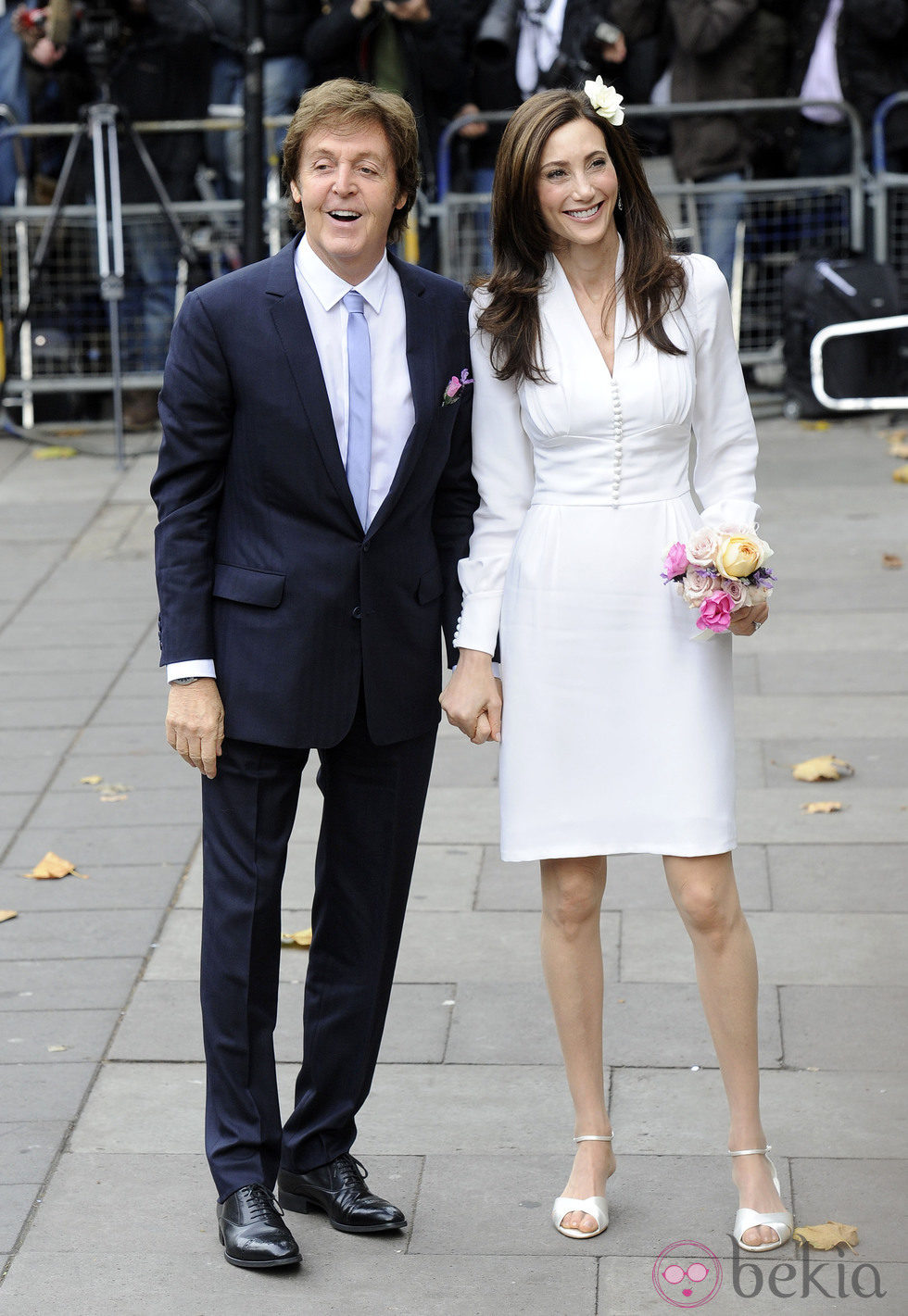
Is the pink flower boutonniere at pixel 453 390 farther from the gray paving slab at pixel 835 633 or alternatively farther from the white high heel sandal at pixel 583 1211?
the gray paving slab at pixel 835 633

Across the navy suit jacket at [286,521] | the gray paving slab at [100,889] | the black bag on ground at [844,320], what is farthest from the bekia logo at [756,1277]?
the black bag on ground at [844,320]

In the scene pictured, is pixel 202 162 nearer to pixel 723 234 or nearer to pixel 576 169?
pixel 723 234

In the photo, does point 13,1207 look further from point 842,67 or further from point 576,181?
point 842,67

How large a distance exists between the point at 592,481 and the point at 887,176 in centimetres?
803

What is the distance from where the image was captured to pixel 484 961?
4777mm

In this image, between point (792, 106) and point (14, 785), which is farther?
point (792, 106)

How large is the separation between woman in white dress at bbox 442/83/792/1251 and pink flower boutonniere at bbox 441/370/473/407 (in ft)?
0.17

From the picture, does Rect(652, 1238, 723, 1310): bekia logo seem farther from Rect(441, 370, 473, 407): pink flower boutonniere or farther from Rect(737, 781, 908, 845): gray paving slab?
Rect(737, 781, 908, 845): gray paving slab

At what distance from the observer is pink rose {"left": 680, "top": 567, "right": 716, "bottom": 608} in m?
3.37

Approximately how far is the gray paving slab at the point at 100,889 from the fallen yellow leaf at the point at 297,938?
39 centimetres

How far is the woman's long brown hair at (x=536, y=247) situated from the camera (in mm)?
3471

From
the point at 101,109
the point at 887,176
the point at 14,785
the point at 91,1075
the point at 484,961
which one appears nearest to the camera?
the point at 91,1075

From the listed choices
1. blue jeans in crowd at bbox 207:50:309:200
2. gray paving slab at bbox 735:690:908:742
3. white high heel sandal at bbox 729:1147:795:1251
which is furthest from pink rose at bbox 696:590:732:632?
blue jeans in crowd at bbox 207:50:309:200

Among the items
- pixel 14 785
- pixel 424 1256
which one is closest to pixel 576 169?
pixel 424 1256
